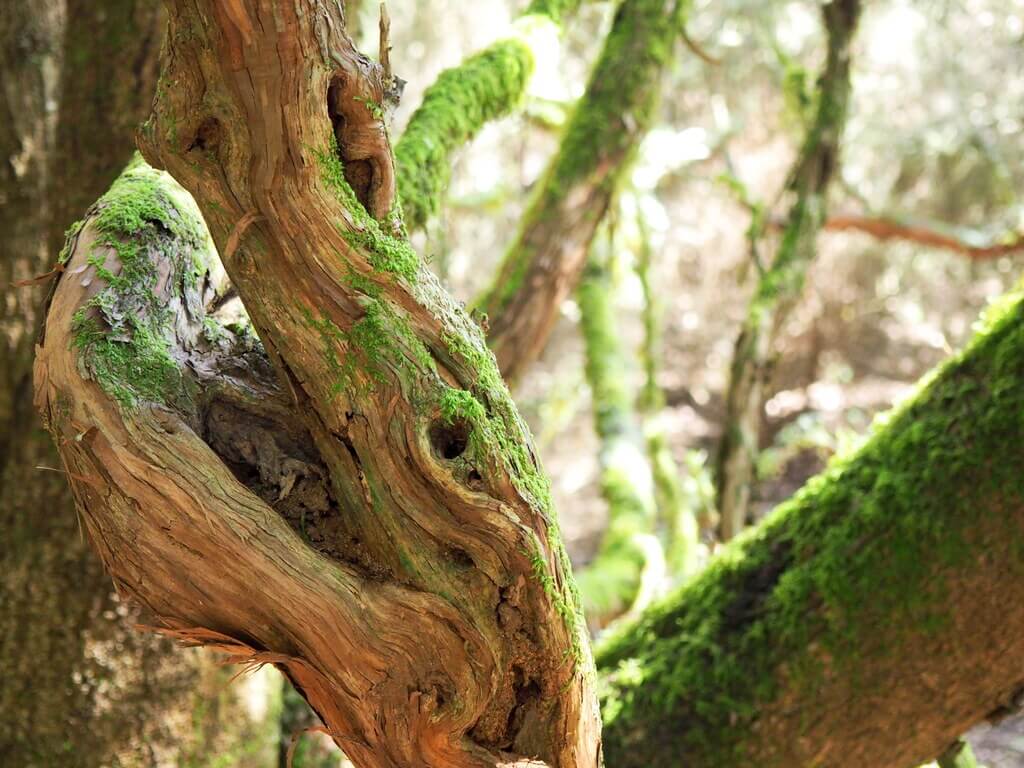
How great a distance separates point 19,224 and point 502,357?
1.86m

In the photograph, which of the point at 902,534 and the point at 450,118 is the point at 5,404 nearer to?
the point at 450,118

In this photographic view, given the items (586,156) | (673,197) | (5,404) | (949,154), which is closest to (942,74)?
(949,154)

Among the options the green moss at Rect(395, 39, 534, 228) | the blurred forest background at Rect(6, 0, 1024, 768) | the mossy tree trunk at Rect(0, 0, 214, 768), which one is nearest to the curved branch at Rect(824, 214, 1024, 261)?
the blurred forest background at Rect(6, 0, 1024, 768)

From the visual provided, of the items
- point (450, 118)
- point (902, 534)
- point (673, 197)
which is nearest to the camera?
point (902, 534)

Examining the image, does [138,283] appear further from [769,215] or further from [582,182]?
[769,215]

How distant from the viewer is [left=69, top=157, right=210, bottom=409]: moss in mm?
1518

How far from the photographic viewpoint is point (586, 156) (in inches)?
128

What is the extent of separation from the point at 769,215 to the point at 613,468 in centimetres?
149

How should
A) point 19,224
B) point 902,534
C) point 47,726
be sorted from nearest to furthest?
point 902,534 < point 47,726 < point 19,224

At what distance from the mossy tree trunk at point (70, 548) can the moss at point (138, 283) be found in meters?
1.38

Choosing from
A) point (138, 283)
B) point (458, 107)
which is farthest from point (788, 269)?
point (138, 283)

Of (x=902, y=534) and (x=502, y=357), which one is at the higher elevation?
(x=502, y=357)

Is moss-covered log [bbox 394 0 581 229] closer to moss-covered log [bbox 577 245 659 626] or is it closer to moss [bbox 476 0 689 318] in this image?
moss [bbox 476 0 689 318]

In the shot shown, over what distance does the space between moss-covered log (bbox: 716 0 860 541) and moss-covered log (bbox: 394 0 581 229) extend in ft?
5.32
